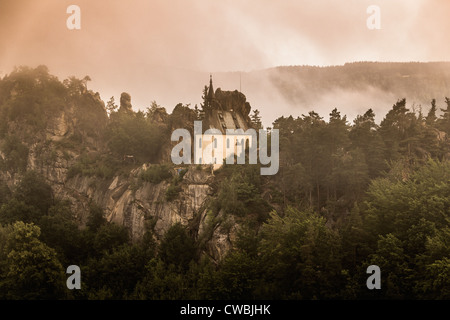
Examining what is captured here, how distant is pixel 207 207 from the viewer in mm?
50469

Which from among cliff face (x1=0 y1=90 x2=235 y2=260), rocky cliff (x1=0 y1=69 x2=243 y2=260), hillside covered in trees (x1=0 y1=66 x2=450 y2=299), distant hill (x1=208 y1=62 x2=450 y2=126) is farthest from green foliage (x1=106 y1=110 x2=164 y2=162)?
distant hill (x1=208 y1=62 x2=450 y2=126)

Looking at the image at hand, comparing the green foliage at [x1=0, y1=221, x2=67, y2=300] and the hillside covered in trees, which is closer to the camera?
the hillside covered in trees

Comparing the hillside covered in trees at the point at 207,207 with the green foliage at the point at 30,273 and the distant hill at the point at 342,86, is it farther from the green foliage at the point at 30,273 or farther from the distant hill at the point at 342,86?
the distant hill at the point at 342,86

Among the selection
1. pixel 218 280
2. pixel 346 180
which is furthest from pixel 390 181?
pixel 218 280

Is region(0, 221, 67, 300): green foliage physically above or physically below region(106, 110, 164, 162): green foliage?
below

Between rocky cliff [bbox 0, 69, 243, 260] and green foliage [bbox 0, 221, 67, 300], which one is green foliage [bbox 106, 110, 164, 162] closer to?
rocky cliff [bbox 0, 69, 243, 260]

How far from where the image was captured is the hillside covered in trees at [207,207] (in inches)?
1254

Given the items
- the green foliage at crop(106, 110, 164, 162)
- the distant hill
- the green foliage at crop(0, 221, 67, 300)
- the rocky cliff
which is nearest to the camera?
the green foliage at crop(0, 221, 67, 300)

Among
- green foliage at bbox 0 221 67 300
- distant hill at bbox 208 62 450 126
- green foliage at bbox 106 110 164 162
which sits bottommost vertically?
green foliage at bbox 0 221 67 300

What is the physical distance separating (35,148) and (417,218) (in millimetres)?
64509

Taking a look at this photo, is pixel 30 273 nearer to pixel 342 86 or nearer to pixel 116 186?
pixel 116 186

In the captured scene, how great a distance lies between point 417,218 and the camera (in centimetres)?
3281

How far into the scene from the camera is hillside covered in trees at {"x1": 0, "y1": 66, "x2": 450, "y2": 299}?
105 feet

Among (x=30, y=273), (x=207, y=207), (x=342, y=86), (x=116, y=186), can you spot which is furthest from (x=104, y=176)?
(x=342, y=86)
